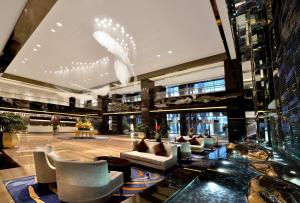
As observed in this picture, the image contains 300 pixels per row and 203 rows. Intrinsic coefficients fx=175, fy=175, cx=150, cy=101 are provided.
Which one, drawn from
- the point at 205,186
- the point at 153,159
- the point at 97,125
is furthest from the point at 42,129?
the point at 205,186

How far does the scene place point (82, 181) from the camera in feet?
8.39

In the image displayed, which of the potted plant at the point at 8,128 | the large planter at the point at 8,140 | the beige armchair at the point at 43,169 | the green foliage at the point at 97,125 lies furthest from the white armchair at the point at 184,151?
the green foliage at the point at 97,125

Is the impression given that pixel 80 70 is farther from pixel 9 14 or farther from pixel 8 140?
pixel 9 14

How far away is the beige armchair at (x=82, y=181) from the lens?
100 inches

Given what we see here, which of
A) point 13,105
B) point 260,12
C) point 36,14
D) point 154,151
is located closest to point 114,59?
point 36,14

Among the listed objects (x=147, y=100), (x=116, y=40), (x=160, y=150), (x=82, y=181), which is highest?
(x=116, y=40)

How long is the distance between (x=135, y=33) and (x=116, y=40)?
3.24 feet

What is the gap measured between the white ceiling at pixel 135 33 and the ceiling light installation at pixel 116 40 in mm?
249

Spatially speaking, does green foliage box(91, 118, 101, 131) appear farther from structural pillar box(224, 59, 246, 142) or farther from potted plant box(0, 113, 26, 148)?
structural pillar box(224, 59, 246, 142)

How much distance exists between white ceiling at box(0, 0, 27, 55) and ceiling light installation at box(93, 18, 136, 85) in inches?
93.9

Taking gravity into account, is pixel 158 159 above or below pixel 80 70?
below

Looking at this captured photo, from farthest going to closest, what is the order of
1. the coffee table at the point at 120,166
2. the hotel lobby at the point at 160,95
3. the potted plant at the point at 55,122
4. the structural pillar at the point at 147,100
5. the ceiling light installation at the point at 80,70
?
1. the potted plant at the point at 55,122
2. the structural pillar at the point at 147,100
3. the ceiling light installation at the point at 80,70
4. the coffee table at the point at 120,166
5. the hotel lobby at the point at 160,95

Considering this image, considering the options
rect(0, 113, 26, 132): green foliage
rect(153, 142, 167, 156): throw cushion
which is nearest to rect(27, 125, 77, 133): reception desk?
rect(0, 113, 26, 132): green foliage

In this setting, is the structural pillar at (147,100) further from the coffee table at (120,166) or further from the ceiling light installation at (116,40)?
the coffee table at (120,166)
